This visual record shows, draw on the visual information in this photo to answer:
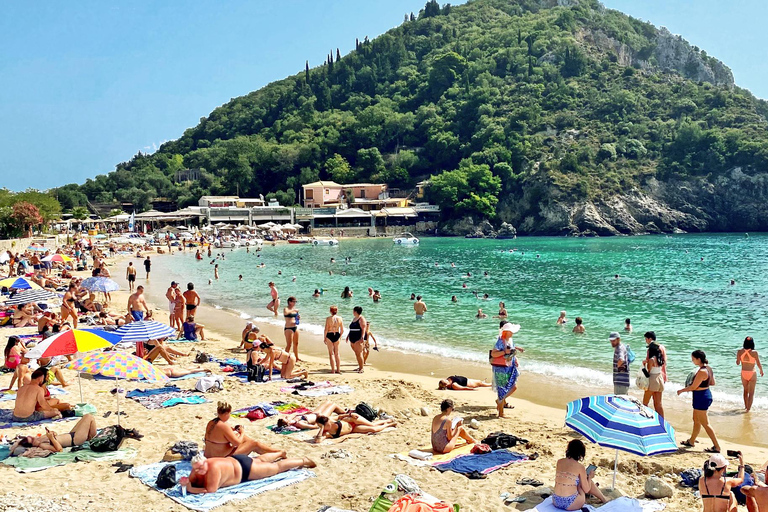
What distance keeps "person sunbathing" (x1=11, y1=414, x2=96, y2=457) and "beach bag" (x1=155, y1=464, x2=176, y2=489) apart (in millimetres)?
1618

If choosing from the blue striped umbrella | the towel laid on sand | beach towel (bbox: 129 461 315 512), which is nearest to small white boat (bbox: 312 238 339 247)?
Answer: the blue striped umbrella

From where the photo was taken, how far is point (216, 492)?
20.0 ft

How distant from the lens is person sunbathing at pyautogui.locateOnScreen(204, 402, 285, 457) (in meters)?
6.46

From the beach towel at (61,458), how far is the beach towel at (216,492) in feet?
1.86

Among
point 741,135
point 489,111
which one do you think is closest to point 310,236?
point 489,111

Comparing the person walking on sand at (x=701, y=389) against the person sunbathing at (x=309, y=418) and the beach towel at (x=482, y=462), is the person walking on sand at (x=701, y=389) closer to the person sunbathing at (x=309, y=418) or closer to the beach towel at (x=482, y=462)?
the beach towel at (x=482, y=462)

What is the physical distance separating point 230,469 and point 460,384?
19.2 ft

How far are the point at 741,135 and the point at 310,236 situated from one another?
61820mm

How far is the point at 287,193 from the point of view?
3681 inches

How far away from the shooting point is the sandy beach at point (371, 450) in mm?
6012

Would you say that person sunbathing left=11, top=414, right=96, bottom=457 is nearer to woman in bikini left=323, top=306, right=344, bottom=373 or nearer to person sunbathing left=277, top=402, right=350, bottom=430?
person sunbathing left=277, top=402, right=350, bottom=430

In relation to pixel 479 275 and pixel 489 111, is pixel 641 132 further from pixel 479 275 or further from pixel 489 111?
pixel 479 275

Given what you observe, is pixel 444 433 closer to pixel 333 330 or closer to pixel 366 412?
pixel 366 412

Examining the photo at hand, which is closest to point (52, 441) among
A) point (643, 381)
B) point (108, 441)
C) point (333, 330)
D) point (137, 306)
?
point (108, 441)
